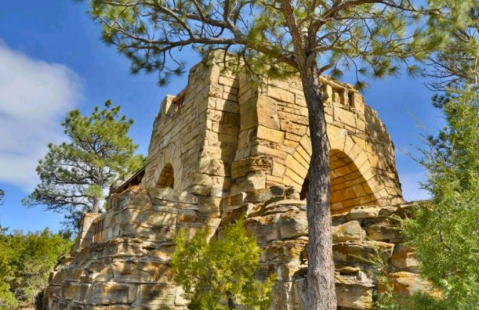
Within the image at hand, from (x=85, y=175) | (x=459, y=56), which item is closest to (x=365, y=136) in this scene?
(x=459, y=56)

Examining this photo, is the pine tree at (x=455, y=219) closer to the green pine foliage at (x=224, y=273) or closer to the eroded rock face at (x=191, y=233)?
the eroded rock face at (x=191, y=233)

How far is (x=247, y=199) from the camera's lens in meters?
5.00

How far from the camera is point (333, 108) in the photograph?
663 cm

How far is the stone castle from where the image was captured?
3486 mm

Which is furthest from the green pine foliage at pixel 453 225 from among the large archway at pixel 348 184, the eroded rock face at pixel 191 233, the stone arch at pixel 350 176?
the large archway at pixel 348 184

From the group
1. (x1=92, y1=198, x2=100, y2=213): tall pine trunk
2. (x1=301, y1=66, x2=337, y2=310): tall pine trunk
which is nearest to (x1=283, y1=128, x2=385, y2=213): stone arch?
(x1=301, y1=66, x2=337, y2=310): tall pine trunk

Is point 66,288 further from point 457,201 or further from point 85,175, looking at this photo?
point 85,175

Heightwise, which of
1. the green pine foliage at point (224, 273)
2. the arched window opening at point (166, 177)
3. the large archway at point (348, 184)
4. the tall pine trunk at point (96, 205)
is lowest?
the green pine foliage at point (224, 273)

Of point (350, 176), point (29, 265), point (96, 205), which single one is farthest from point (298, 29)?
point (96, 205)

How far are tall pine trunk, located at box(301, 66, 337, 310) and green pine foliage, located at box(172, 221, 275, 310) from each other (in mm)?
424

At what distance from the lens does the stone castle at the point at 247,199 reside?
3.49 m

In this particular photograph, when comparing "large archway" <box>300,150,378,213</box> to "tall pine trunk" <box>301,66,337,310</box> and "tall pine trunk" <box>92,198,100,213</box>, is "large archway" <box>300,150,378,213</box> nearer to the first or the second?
"tall pine trunk" <box>301,66,337,310</box>

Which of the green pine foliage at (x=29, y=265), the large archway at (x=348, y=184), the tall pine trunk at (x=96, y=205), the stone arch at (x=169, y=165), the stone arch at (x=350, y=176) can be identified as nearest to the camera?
the stone arch at (x=169, y=165)

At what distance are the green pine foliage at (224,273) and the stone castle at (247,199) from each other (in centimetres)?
28
